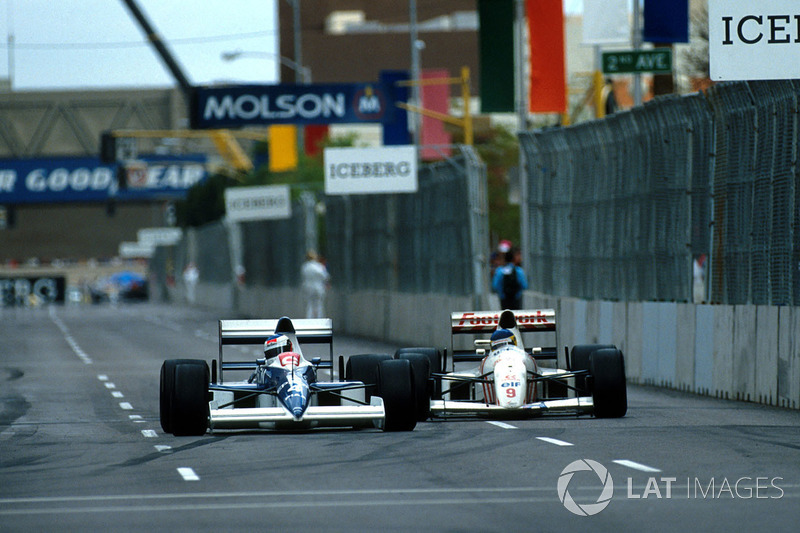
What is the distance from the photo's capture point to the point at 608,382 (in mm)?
16125

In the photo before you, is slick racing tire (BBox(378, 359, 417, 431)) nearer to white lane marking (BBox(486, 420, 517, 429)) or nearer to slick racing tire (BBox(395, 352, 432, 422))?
slick racing tire (BBox(395, 352, 432, 422))

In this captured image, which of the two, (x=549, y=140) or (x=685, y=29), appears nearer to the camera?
(x=685, y=29)

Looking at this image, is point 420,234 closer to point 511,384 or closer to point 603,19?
point 603,19

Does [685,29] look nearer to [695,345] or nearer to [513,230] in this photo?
[695,345]

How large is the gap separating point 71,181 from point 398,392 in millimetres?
96014

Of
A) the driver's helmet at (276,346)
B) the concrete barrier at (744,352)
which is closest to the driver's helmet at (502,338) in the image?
the driver's helmet at (276,346)

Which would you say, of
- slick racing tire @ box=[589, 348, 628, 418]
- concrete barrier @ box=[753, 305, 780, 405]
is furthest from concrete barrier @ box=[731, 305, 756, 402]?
slick racing tire @ box=[589, 348, 628, 418]

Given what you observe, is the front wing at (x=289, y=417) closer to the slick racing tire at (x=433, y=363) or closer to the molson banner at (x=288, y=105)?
the slick racing tire at (x=433, y=363)

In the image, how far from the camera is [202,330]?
145ft

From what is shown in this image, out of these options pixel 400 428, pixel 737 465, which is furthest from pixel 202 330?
pixel 737 465

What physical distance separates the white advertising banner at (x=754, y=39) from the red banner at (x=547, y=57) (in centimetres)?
1252

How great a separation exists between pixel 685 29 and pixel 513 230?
172 feet

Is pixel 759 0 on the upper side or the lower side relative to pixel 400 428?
upper

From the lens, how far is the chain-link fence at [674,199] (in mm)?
18547
